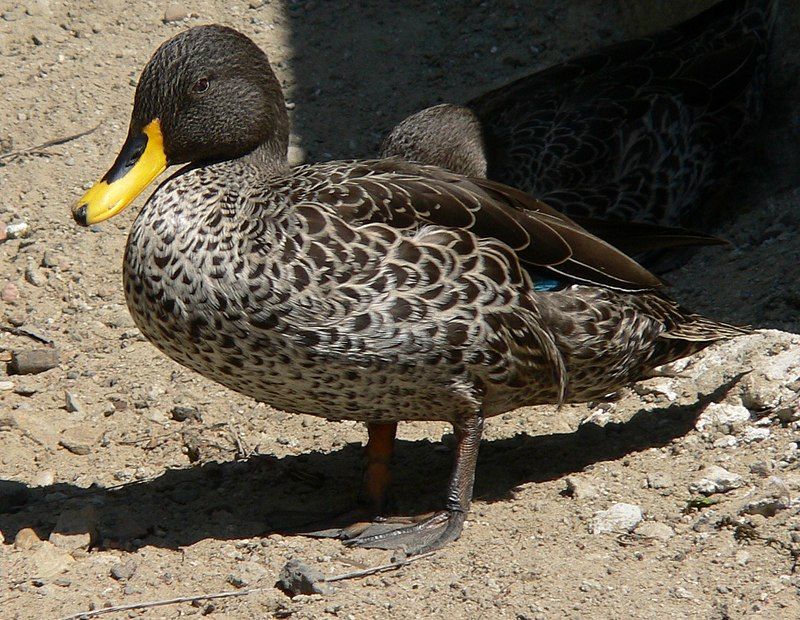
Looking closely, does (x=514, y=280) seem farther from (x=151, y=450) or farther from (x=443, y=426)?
(x=151, y=450)

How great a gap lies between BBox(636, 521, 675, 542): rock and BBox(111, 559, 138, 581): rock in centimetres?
169

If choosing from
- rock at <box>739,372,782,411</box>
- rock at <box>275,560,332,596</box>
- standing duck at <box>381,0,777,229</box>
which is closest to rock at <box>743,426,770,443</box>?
rock at <box>739,372,782,411</box>

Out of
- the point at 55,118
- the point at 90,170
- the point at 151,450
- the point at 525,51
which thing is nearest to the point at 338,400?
the point at 151,450

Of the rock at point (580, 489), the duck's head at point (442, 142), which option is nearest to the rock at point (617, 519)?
the rock at point (580, 489)

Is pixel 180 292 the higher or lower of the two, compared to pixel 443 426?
higher

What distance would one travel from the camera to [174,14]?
8.07 meters

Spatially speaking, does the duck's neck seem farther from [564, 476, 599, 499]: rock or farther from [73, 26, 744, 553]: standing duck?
[564, 476, 599, 499]: rock

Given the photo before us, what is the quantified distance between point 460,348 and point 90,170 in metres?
3.31

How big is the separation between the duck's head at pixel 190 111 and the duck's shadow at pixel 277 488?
1.16 m

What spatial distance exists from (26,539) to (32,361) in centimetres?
143

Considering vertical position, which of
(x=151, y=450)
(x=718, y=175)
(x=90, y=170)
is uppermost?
(x=718, y=175)

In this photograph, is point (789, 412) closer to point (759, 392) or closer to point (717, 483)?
point (759, 392)

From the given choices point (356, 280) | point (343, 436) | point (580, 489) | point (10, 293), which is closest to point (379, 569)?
point (580, 489)

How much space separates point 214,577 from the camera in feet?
14.0
